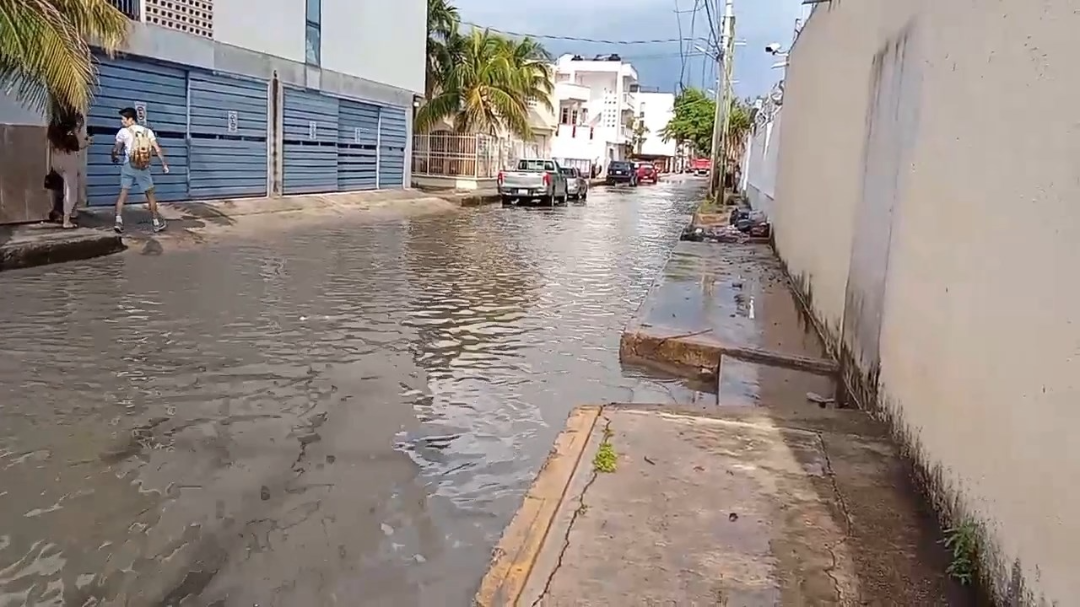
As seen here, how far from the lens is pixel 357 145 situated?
2686cm

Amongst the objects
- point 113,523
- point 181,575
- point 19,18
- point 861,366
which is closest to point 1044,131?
point 861,366

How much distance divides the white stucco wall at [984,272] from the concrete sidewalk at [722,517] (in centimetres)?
25

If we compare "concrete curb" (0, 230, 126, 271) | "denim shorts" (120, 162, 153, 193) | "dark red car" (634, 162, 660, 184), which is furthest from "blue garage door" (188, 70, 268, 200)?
"dark red car" (634, 162, 660, 184)

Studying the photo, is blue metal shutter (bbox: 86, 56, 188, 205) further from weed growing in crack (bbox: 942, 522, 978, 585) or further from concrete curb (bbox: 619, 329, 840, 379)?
weed growing in crack (bbox: 942, 522, 978, 585)

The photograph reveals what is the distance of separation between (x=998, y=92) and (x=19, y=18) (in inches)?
423

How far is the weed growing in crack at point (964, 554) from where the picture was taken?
3.38 metres

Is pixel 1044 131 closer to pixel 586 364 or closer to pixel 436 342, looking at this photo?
pixel 586 364

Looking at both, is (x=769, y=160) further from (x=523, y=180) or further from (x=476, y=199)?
(x=476, y=199)

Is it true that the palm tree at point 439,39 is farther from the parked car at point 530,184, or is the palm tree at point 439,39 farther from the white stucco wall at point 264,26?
the white stucco wall at point 264,26

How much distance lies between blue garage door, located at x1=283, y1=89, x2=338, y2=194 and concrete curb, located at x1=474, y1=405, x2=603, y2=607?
64.0ft

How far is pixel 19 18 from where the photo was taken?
1066 centimetres

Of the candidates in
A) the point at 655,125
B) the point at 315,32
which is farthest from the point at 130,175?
the point at 655,125

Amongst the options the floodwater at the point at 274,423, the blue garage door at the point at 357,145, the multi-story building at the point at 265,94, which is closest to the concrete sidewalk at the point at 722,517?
the floodwater at the point at 274,423

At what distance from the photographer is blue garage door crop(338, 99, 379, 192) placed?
25919 mm
